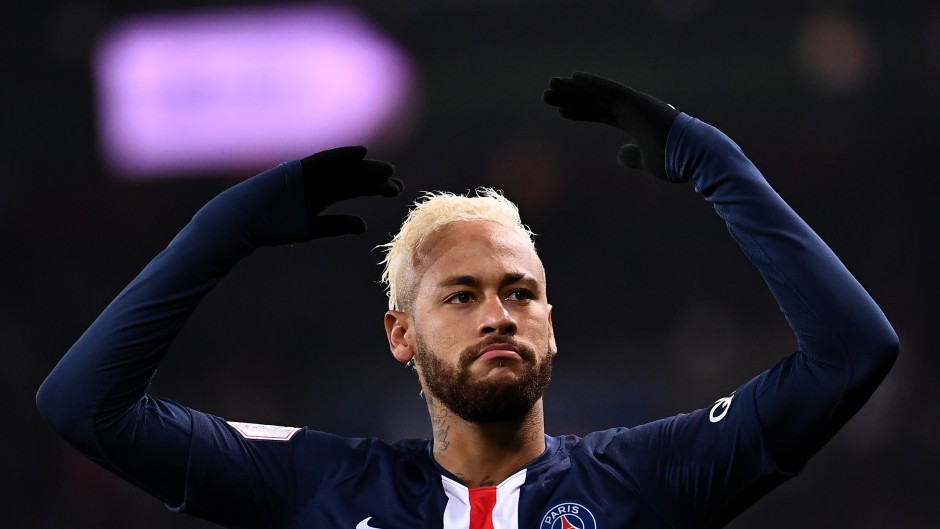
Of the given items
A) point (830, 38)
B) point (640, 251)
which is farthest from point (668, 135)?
point (830, 38)

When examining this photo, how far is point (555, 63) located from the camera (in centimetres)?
546

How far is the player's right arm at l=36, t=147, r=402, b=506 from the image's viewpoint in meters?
Answer: 2.17

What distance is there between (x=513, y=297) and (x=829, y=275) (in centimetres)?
74

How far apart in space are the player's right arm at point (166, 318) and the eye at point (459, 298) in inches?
10.9

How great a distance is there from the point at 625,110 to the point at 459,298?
1.92 feet

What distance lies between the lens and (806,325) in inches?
81.5

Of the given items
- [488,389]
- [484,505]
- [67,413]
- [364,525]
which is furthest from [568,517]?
[67,413]

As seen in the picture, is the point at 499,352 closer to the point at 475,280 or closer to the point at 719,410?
the point at 475,280

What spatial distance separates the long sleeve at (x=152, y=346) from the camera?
217 cm

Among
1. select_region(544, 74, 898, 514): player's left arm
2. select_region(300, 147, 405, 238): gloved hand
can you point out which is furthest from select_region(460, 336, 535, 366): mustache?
select_region(544, 74, 898, 514): player's left arm

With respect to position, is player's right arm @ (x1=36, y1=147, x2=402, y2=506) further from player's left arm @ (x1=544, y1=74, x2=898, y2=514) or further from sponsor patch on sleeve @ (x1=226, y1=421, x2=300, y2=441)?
player's left arm @ (x1=544, y1=74, x2=898, y2=514)

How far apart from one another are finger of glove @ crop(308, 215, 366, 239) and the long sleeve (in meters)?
0.04

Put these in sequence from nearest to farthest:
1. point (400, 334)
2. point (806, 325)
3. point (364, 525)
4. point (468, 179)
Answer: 1. point (806, 325)
2. point (364, 525)
3. point (400, 334)
4. point (468, 179)

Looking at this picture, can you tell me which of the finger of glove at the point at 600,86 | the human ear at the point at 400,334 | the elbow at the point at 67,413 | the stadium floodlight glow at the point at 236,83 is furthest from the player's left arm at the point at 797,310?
the stadium floodlight glow at the point at 236,83
